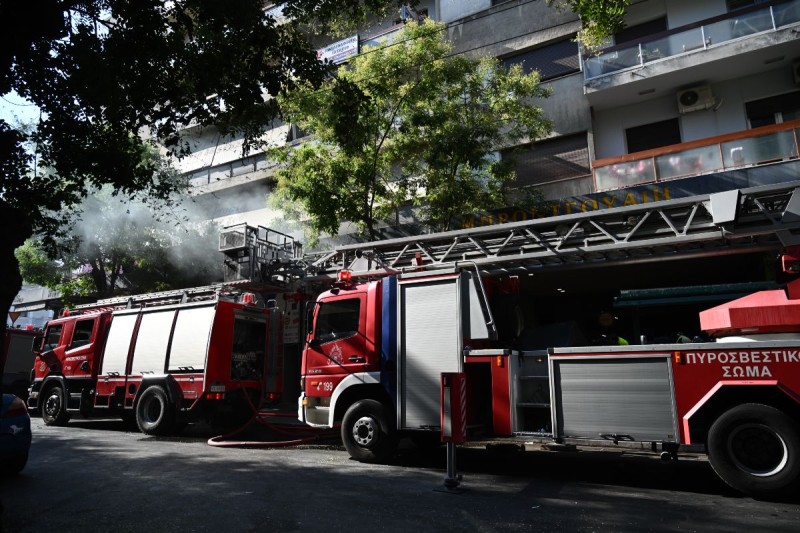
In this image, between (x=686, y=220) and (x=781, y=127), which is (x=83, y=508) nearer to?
(x=686, y=220)

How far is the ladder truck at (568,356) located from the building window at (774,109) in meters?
9.93

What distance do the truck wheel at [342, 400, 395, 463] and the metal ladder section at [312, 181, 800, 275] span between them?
2.28m

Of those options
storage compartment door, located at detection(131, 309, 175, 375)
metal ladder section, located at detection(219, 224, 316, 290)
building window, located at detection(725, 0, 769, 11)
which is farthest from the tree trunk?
building window, located at detection(725, 0, 769, 11)

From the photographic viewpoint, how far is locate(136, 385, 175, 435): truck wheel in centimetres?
1048

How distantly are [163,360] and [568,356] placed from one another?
8.55 meters

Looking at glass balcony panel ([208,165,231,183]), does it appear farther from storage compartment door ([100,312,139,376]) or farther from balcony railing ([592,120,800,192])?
balcony railing ([592,120,800,192])

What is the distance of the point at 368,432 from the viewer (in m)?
7.48

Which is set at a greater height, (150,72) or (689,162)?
(689,162)

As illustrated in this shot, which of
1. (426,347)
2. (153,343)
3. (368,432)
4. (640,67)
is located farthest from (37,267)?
(640,67)

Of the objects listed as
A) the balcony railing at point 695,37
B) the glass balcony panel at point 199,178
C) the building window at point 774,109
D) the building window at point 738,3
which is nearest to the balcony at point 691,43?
the balcony railing at point 695,37

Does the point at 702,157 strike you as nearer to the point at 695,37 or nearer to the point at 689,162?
the point at 689,162

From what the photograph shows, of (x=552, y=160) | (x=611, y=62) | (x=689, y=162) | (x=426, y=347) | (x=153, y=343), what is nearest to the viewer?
(x=426, y=347)

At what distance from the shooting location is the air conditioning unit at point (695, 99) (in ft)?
48.8

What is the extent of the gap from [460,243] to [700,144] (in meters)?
8.85
